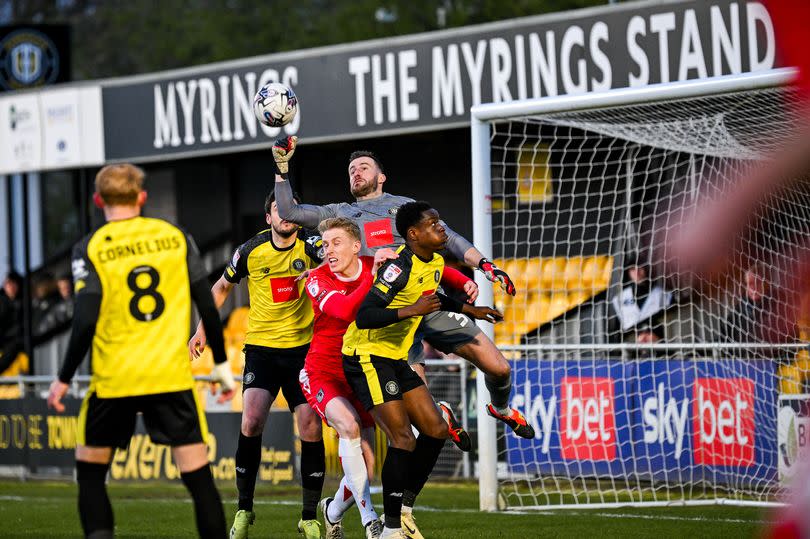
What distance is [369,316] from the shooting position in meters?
6.82

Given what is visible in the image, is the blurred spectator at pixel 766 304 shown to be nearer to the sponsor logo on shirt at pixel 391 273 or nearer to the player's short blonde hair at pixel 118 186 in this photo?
the player's short blonde hair at pixel 118 186

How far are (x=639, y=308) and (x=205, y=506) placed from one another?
7517mm

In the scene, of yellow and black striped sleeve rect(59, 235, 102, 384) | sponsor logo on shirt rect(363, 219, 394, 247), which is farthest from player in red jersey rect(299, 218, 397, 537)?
yellow and black striped sleeve rect(59, 235, 102, 384)

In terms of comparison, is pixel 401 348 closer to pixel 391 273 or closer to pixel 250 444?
pixel 391 273

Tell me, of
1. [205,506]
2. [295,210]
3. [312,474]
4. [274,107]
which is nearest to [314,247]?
[295,210]

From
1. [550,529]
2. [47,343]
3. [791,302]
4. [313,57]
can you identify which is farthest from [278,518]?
[47,343]

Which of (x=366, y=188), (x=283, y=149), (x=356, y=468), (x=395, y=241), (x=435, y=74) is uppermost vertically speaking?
(x=435, y=74)

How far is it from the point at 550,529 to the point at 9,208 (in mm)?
12428

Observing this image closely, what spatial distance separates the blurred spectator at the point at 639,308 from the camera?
1188 cm

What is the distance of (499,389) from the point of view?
811 centimetres

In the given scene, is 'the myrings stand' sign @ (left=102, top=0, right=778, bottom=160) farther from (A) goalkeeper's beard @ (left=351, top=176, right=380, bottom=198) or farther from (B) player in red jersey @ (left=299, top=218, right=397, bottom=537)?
(B) player in red jersey @ (left=299, top=218, right=397, bottom=537)

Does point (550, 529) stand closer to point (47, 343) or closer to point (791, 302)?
point (791, 302)

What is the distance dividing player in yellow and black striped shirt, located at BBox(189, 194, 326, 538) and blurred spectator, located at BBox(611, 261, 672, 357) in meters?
4.49

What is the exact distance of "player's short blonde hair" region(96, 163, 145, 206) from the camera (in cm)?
556
